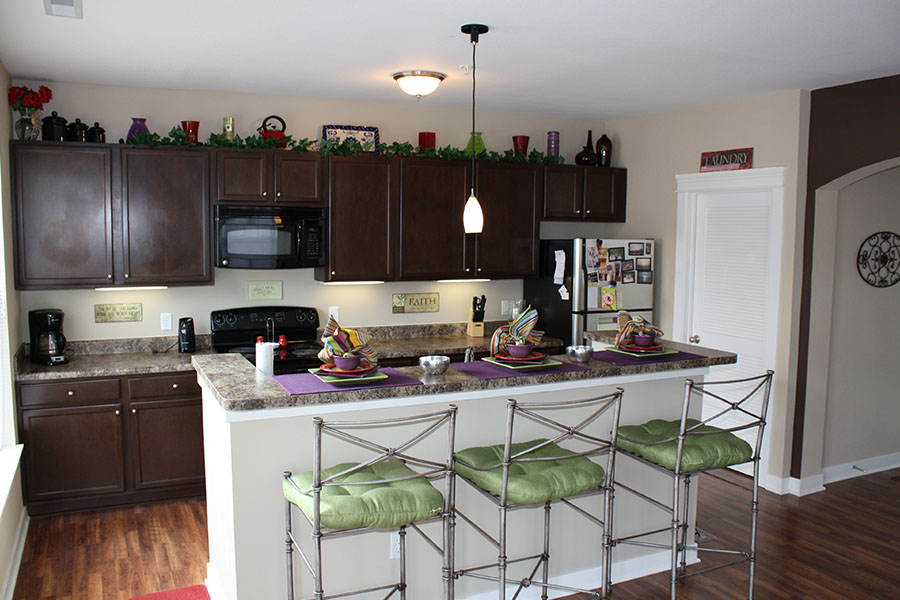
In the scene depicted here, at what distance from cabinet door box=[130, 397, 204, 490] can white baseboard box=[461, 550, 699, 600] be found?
2117 mm

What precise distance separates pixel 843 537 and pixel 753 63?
2640 mm

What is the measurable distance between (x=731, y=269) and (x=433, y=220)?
2.11 m

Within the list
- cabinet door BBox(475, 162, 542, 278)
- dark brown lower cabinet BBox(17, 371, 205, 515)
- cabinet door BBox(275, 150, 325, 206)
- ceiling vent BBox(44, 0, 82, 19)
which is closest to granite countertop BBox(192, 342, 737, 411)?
dark brown lower cabinet BBox(17, 371, 205, 515)

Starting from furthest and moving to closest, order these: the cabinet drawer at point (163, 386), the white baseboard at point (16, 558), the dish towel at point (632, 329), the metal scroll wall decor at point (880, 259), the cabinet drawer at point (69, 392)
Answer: the metal scroll wall decor at point (880, 259)
the cabinet drawer at point (163, 386)
the cabinet drawer at point (69, 392)
the dish towel at point (632, 329)
the white baseboard at point (16, 558)

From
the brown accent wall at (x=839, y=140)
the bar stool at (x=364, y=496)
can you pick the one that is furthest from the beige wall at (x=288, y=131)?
the bar stool at (x=364, y=496)

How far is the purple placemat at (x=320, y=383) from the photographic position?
2.62 metres

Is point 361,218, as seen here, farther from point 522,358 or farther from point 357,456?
point 357,456

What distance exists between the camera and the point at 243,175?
14.9ft

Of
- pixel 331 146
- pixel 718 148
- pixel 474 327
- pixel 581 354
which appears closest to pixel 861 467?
pixel 718 148

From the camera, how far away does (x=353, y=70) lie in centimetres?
406

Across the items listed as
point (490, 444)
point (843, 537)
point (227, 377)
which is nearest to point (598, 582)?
point (490, 444)

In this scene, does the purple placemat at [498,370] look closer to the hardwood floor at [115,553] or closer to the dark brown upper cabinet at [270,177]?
the hardwood floor at [115,553]

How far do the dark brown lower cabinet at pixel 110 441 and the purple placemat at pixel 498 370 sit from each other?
206cm

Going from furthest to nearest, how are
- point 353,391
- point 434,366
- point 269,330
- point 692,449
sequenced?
1. point 269,330
2. point 692,449
3. point 434,366
4. point 353,391
